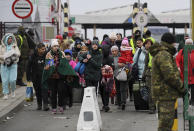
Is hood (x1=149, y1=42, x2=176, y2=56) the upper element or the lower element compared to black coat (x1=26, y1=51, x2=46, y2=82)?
upper

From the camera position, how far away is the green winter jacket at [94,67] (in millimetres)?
15027

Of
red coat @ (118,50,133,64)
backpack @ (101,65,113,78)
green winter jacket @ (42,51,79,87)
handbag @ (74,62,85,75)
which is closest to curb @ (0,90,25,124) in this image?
green winter jacket @ (42,51,79,87)

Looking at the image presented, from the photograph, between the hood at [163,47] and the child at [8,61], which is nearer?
the hood at [163,47]

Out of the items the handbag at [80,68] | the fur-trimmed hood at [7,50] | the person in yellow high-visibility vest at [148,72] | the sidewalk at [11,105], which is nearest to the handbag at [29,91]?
the sidewalk at [11,105]

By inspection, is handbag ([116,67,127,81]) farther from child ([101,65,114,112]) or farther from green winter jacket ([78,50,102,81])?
green winter jacket ([78,50,102,81])

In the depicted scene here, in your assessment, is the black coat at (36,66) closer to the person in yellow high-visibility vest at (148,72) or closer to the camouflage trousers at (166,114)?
the person in yellow high-visibility vest at (148,72)

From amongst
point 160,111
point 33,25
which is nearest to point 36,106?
point 160,111

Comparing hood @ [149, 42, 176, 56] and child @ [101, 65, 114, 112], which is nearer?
hood @ [149, 42, 176, 56]

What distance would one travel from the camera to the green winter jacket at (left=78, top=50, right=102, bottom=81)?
15027 millimetres

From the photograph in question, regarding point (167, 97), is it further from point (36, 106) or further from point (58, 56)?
point (36, 106)

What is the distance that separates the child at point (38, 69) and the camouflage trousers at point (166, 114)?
6.89 m

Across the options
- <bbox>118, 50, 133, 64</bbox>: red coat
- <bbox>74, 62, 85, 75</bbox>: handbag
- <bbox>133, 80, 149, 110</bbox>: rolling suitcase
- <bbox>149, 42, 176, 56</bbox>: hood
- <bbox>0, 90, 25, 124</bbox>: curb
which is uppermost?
<bbox>149, 42, 176, 56</bbox>: hood

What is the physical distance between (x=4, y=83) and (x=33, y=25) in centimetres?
1081

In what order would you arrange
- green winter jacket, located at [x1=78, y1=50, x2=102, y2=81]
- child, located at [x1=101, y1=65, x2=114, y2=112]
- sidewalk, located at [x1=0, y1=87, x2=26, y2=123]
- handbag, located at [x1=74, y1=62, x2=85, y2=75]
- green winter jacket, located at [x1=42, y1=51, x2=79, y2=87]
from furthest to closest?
handbag, located at [x1=74, y1=62, x2=85, y2=75], child, located at [x1=101, y1=65, x2=114, y2=112], green winter jacket, located at [x1=78, y1=50, x2=102, y2=81], green winter jacket, located at [x1=42, y1=51, x2=79, y2=87], sidewalk, located at [x1=0, y1=87, x2=26, y2=123]
